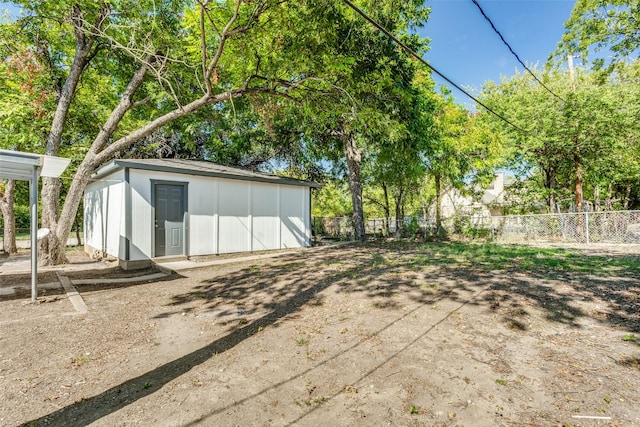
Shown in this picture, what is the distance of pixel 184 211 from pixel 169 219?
1.48 feet

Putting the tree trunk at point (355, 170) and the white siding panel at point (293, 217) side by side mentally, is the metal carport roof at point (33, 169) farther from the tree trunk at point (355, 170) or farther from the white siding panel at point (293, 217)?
the tree trunk at point (355, 170)

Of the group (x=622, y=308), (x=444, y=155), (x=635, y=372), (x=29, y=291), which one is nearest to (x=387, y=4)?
(x=444, y=155)

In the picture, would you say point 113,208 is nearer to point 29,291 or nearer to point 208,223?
point 208,223

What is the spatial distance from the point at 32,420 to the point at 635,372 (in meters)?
4.80

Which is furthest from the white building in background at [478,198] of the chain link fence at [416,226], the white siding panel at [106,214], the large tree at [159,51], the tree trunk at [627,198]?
the white siding panel at [106,214]

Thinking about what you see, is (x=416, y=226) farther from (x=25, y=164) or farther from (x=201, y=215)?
(x=25, y=164)

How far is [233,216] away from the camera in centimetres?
975

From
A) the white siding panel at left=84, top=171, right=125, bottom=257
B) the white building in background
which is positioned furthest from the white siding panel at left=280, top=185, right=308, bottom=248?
the white building in background

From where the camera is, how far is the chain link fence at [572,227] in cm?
1128

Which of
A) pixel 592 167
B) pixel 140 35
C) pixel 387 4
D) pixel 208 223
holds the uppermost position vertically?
pixel 387 4

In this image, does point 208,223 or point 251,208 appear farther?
point 251,208

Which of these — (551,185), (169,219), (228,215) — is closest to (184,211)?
(169,219)

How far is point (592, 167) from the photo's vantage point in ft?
46.5

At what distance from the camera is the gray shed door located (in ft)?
27.7
